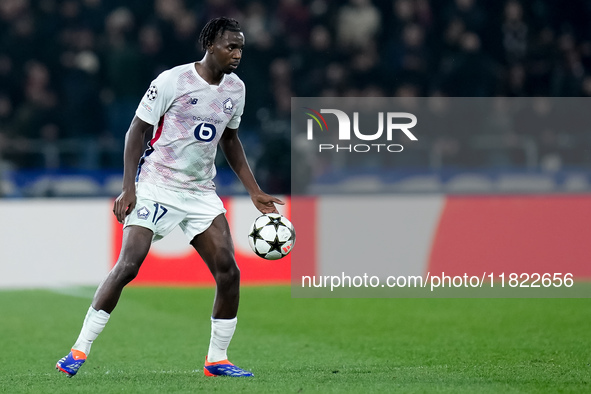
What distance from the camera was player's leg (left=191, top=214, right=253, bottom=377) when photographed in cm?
566

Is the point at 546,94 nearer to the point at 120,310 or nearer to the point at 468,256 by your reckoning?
the point at 468,256

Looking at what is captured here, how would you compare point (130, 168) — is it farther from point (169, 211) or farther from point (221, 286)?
point (221, 286)

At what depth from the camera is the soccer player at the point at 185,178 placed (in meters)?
5.44

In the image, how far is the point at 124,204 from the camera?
17.8 ft

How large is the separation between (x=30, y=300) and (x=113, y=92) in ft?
12.0

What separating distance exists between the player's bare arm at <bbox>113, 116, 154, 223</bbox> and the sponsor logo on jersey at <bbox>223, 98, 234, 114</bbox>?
46 cm

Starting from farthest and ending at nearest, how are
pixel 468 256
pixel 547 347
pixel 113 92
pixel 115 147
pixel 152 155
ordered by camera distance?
1. pixel 113 92
2. pixel 115 147
3. pixel 468 256
4. pixel 547 347
5. pixel 152 155

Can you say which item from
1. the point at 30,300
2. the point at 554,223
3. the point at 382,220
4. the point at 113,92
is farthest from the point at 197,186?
the point at 113,92

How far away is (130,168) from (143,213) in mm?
268

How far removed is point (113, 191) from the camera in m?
11.9

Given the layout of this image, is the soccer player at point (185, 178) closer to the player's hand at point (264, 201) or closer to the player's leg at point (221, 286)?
the player's leg at point (221, 286)

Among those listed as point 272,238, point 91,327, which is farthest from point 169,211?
point 91,327

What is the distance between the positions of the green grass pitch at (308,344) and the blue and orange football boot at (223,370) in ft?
0.35

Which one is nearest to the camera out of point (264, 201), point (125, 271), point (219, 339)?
point (125, 271)
